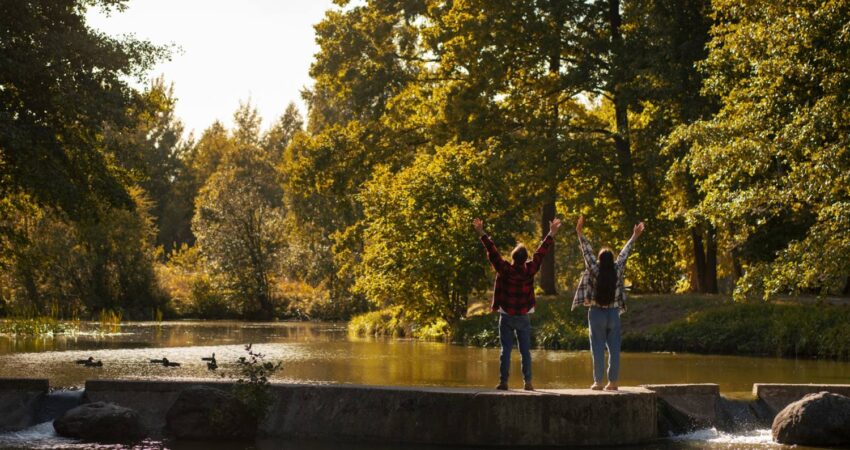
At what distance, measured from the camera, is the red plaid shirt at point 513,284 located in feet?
46.9

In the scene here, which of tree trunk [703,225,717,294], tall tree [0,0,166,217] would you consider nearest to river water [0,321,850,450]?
tall tree [0,0,166,217]

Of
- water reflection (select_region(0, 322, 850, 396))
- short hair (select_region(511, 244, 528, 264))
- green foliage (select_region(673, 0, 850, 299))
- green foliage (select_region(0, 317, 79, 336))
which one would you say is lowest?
water reflection (select_region(0, 322, 850, 396))

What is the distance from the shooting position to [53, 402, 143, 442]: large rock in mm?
13820

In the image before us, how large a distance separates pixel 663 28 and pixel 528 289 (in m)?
21.4

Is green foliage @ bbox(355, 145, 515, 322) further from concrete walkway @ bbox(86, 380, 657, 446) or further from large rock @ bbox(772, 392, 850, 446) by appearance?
large rock @ bbox(772, 392, 850, 446)

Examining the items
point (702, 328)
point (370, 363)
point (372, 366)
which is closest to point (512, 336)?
point (372, 366)

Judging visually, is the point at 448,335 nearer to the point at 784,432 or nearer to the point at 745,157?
the point at 745,157

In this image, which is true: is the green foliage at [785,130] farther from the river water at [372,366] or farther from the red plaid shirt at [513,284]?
the red plaid shirt at [513,284]

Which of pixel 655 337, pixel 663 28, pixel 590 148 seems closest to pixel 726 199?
pixel 655 337

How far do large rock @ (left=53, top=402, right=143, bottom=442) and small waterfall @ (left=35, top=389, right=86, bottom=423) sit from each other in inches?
36.1

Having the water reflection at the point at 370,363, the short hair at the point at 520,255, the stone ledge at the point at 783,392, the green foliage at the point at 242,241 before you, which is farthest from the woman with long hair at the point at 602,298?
the green foliage at the point at 242,241

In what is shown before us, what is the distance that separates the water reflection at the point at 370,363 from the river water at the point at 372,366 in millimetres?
20

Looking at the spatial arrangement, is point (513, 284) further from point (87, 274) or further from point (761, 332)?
point (87, 274)

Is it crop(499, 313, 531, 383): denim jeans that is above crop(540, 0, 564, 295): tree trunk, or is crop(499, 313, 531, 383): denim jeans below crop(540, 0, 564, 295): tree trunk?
below
